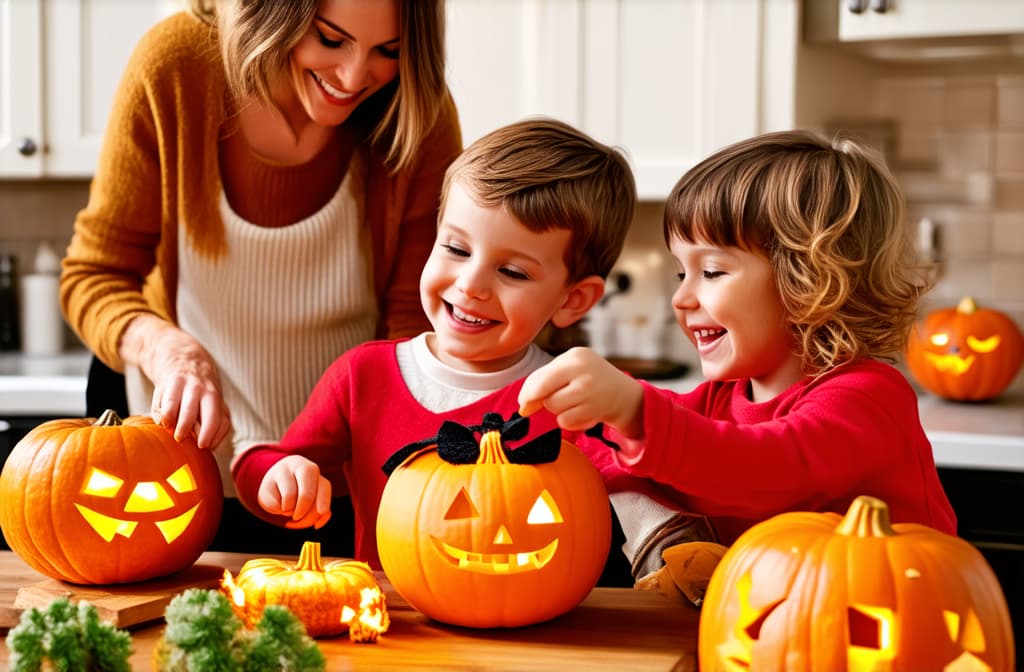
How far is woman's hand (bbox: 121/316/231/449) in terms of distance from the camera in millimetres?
1198

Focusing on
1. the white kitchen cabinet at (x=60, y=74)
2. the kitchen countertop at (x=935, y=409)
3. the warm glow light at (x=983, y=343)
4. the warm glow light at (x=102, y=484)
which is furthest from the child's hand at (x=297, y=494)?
the white kitchen cabinet at (x=60, y=74)

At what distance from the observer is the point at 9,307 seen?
3094 millimetres

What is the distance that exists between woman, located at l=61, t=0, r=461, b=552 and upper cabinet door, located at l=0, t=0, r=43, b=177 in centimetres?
121

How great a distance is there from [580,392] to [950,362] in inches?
65.2

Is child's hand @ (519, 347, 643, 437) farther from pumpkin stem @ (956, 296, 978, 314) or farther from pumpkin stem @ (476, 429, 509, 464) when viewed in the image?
pumpkin stem @ (956, 296, 978, 314)

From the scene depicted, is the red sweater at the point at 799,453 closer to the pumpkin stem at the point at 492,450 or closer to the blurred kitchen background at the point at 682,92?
the pumpkin stem at the point at 492,450

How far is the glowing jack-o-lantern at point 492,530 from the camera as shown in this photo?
3.32ft

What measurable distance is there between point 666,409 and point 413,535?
23cm

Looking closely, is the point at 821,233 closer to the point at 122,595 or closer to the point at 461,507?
the point at 461,507

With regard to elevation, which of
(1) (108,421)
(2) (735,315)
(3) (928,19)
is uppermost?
(3) (928,19)

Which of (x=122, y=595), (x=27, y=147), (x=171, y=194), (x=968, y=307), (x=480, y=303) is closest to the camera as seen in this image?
(x=122, y=595)

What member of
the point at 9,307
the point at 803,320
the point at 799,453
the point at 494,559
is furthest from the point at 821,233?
the point at 9,307

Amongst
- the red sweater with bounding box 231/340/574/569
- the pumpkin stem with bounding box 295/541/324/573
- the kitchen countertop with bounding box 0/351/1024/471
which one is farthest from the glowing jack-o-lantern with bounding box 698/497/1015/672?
the kitchen countertop with bounding box 0/351/1024/471

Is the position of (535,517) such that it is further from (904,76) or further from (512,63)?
(904,76)
